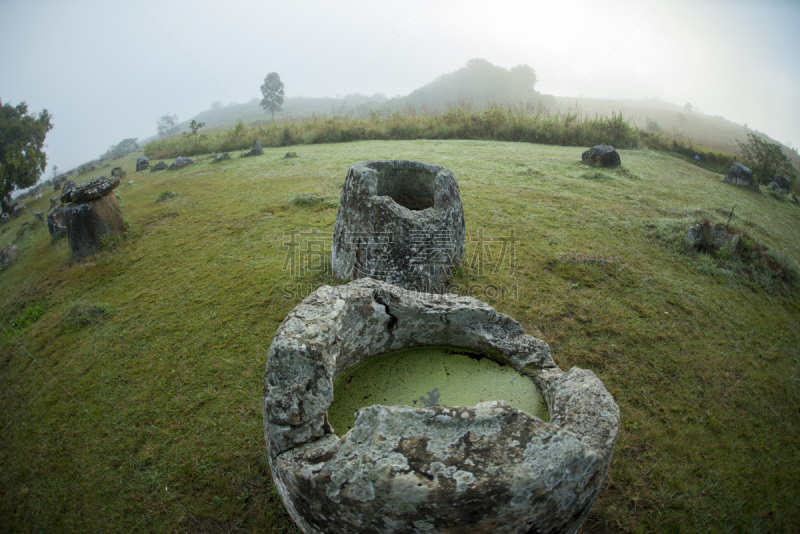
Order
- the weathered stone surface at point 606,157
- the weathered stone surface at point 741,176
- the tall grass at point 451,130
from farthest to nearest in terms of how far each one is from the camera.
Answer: the tall grass at point 451,130
the weathered stone surface at point 606,157
the weathered stone surface at point 741,176

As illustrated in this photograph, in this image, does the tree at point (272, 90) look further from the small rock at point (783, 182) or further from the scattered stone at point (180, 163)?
the small rock at point (783, 182)

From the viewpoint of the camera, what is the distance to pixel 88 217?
6.59m

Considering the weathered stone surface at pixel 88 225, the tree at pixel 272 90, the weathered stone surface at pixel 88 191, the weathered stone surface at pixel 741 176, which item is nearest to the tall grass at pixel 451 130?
the weathered stone surface at pixel 741 176

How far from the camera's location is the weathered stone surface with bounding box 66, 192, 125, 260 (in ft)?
21.3

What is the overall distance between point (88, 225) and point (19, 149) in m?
12.4

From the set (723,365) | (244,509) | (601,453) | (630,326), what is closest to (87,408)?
(244,509)

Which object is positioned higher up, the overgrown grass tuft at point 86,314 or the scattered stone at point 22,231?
the scattered stone at point 22,231

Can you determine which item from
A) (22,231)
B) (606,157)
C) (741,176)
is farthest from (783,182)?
(22,231)

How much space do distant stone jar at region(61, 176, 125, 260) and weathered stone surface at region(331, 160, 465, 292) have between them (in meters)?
4.86

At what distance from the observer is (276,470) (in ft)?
6.57

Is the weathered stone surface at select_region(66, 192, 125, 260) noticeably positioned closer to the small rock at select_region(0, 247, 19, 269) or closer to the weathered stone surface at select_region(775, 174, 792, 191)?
the small rock at select_region(0, 247, 19, 269)

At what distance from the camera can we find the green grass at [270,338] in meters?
2.84

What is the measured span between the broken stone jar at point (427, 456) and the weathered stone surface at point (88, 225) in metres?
6.33

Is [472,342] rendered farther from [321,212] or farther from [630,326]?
[321,212]
